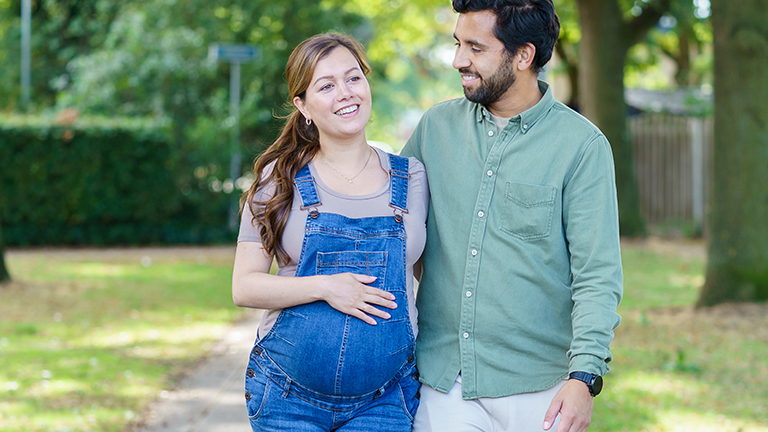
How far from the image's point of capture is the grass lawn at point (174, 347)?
534 cm

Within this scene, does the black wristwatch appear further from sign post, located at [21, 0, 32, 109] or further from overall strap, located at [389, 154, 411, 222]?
sign post, located at [21, 0, 32, 109]

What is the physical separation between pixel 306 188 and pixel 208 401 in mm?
3377

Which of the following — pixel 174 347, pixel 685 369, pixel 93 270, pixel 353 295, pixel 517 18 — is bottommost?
pixel 93 270

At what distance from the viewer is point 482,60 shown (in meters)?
2.73

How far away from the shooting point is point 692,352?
6918mm

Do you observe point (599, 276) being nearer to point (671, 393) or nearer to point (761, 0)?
point (671, 393)

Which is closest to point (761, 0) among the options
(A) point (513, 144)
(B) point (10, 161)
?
(A) point (513, 144)

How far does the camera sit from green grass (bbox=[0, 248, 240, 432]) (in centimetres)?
546

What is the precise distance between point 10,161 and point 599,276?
1307 centimetres

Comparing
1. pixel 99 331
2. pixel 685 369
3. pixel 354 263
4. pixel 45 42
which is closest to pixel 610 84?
pixel 685 369

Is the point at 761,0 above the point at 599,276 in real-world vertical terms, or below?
above

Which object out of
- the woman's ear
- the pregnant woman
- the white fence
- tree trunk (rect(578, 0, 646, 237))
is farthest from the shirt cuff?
the white fence

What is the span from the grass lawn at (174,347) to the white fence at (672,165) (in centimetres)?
543

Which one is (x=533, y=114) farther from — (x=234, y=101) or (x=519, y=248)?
(x=234, y=101)
